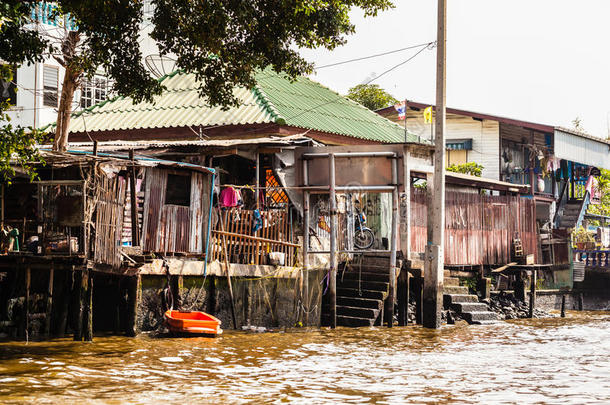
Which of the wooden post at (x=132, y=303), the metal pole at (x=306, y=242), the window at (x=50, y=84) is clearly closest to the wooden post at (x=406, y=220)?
the metal pole at (x=306, y=242)

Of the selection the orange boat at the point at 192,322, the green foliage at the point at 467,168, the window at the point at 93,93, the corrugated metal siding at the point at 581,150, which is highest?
the window at the point at 93,93

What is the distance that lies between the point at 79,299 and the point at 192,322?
2.28m

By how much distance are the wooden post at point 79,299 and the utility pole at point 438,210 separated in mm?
7870

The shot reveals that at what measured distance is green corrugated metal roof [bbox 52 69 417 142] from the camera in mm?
21859

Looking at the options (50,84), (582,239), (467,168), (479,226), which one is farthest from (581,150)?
(50,84)

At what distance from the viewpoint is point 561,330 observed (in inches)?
856

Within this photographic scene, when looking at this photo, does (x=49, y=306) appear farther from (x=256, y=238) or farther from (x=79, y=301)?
(x=256, y=238)

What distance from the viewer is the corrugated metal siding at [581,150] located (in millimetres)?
33531

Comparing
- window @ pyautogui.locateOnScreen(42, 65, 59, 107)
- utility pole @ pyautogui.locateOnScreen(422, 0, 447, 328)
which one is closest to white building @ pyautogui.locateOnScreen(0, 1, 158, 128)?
window @ pyautogui.locateOnScreen(42, 65, 59, 107)

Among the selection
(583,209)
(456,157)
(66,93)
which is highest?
(456,157)

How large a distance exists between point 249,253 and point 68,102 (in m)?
5.08

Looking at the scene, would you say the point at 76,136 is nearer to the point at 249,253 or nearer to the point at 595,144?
the point at 249,253

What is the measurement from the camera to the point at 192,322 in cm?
1557

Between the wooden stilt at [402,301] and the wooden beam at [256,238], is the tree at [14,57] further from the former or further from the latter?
the wooden stilt at [402,301]
